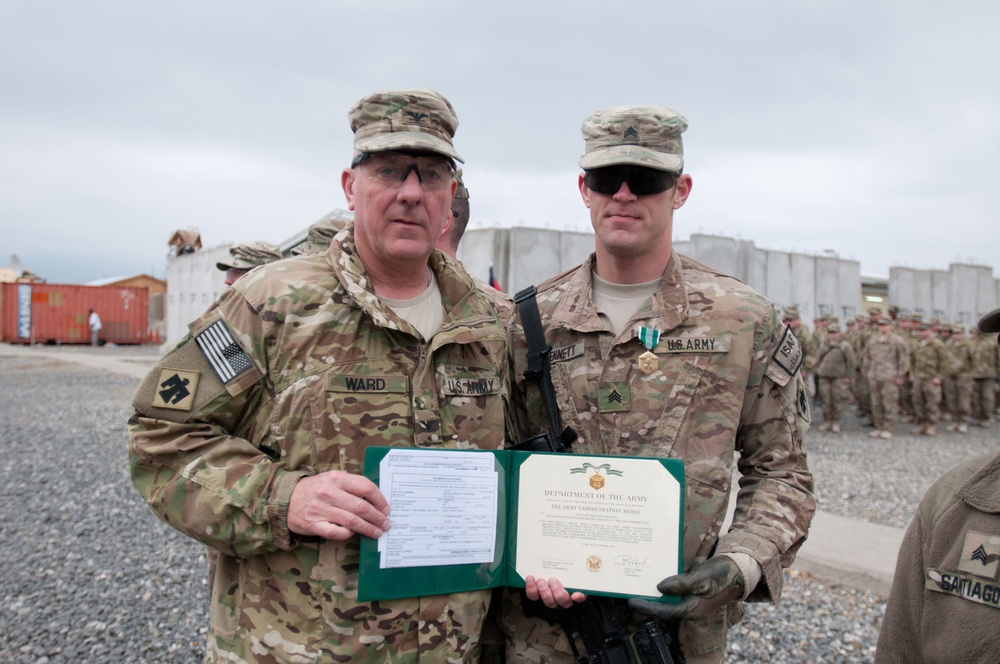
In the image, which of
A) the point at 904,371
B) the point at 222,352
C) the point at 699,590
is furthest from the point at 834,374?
the point at 222,352

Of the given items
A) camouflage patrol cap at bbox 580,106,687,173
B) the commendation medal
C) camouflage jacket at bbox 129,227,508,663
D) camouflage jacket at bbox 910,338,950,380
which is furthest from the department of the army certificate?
camouflage jacket at bbox 910,338,950,380

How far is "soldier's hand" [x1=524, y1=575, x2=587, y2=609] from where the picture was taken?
1806 millimetres

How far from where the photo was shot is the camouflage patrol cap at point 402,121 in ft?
6.10

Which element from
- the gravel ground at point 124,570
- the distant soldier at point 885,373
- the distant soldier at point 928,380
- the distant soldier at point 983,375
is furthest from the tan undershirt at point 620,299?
the distant soldier at point 983,375

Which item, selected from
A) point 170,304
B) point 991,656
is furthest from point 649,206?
point 170,304

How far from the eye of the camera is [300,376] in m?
1.80

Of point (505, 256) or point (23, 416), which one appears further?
point (505, 256)

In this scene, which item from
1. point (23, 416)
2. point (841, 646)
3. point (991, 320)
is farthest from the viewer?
point (23, 416)

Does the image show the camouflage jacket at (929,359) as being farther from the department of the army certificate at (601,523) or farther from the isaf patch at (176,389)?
the isaf patch at (176,389)

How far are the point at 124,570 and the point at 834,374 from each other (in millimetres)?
12451

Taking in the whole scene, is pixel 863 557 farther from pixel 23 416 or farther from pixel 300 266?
pixel 23 416

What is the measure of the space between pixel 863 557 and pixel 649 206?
4815 millimetres

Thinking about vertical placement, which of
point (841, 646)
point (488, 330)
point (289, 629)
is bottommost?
point (841, 646)

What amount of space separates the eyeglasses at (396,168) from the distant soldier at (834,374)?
Answer: 1326 cm
